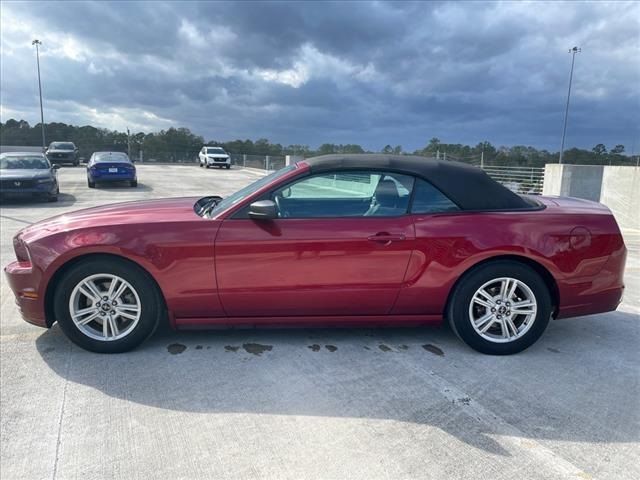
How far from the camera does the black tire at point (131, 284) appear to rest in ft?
10.9

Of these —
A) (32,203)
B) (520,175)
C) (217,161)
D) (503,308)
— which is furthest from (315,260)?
(217,161)

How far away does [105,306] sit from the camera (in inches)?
134

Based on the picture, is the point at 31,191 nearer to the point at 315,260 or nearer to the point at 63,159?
the point at 315,260

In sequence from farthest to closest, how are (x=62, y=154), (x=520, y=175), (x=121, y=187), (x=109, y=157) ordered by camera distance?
(x=62, y=154), (x=520, y=175), (x=121, y=187), (x=109, y=157)

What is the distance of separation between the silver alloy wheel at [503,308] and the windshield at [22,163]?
13960 millimetres

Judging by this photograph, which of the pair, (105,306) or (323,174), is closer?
(105,306)

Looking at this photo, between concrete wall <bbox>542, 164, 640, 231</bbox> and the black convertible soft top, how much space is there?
9758 millimetres

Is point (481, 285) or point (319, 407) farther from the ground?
point (481, 285)

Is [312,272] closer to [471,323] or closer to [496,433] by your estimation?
[471,323]

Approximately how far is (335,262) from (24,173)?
12564 mm

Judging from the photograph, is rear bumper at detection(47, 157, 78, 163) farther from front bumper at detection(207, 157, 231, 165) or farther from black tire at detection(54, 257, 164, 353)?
black tire at detection(54, 257, 164, 353)

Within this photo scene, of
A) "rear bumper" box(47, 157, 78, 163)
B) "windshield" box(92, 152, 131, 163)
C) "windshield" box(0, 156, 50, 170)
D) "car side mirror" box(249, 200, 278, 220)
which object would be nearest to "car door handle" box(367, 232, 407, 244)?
"car side mirror" box(249, 200, 278, 220)

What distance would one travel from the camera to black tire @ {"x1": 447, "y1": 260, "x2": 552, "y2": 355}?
11.3 ft

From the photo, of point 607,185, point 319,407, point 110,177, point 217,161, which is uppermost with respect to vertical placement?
point 217,161
